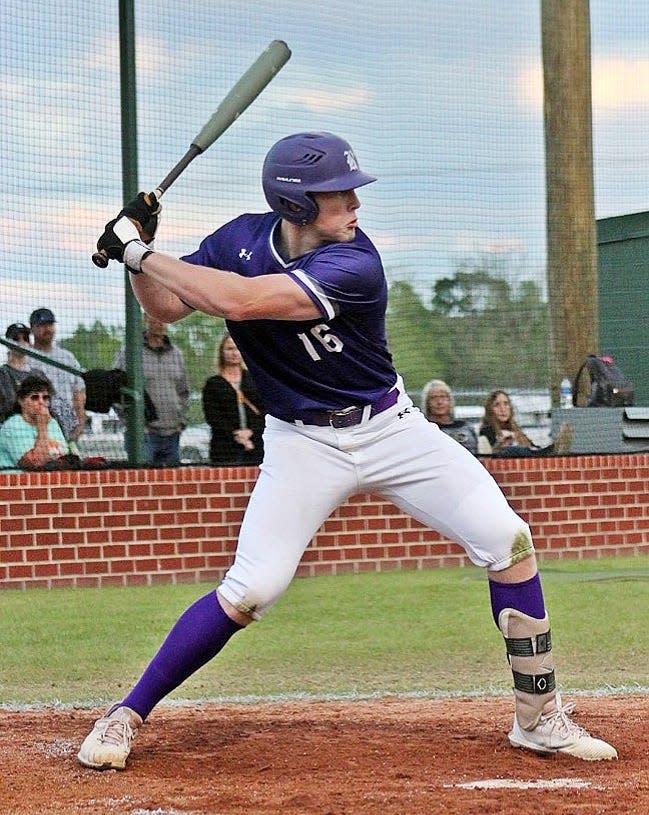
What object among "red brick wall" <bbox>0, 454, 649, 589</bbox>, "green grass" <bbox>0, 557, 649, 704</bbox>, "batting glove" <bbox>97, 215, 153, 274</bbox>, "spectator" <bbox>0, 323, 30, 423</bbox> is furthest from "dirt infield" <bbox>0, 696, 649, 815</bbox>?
"spectator" <bbox>0, 323, 30, 423</bbox>

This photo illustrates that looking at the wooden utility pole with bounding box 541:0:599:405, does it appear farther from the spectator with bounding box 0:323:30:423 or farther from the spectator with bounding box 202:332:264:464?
the spectator with bounding box 0:323:30:423

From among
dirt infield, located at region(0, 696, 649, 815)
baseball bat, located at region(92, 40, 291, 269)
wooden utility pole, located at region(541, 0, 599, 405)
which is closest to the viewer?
dirt infield, located at region(0, 696, 649, 815)

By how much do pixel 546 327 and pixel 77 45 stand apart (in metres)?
4.00

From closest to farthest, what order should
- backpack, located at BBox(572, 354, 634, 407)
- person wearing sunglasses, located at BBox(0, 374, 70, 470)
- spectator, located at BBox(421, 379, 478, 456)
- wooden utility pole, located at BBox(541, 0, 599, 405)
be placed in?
person wearing sunglasses, located at BBox(0, 374, 70, 470) < spectator, located at BBox(421, 379, 478, 456) < backpack, located at BBox(572, 354, 634, 407) < wooden utility pole, located at BBox(541, 0, 599, 405)

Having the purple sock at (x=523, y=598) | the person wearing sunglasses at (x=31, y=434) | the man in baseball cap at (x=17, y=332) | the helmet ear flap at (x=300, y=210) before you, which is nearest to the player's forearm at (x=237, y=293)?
the helmet ear flap at (x=300, y=210)

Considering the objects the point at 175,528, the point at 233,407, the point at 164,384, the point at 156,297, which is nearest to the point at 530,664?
the point at 156,297

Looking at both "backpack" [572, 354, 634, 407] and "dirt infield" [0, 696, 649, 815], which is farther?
"backpack" [572, 354, 634, 407]

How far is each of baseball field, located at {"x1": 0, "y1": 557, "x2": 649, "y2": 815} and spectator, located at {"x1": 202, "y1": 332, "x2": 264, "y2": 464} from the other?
112 centimetres

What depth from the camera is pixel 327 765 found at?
12.8ft

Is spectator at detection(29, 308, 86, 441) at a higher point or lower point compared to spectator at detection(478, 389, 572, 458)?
higher

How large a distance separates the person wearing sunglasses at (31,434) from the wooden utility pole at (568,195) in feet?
12.3

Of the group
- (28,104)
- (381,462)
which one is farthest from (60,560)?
(381,462)

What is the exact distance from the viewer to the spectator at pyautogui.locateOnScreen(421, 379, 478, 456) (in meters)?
9.32

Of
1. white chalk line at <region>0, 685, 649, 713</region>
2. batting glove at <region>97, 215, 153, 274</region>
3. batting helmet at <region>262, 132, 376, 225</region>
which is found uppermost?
batting helmet at <region>262, 132, 376, 225</region>
